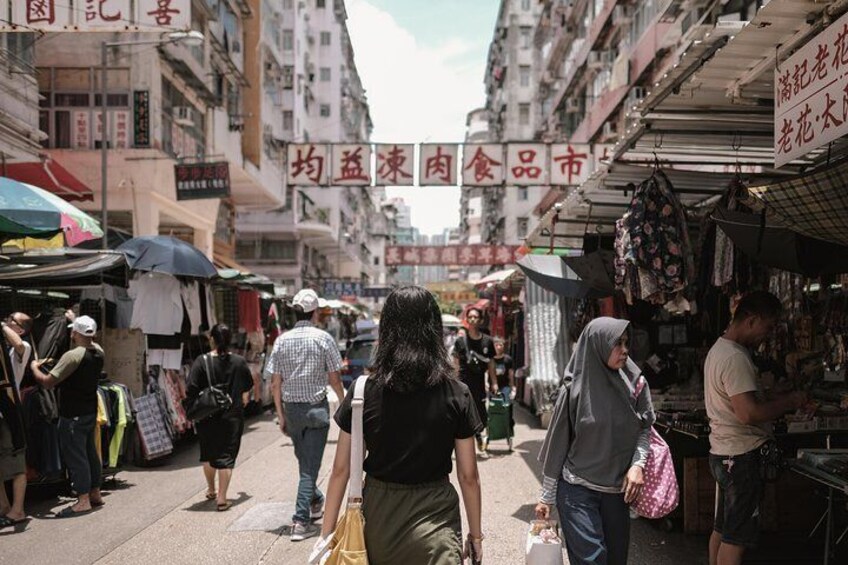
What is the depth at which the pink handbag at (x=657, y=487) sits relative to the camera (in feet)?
12.6

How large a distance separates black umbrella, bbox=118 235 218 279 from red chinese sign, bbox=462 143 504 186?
7454 millimetres

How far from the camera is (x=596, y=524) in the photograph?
12.4ft

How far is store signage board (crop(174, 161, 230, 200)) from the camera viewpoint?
55.5 feet

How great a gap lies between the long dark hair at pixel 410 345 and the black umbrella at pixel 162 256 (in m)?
7.35

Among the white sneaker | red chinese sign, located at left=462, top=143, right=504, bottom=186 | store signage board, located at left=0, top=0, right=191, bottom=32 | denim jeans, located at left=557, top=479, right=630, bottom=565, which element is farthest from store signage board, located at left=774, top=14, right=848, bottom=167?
red chinese sign, located at left=462, top=143, right=504, bottom=186

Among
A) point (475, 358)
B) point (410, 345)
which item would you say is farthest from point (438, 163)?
point (410, 345)

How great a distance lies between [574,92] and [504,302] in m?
17.2

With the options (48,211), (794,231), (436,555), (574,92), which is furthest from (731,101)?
(574,92)

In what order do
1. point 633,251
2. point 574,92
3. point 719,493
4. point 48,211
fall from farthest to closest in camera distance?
point 574,92 → point 48,211 → point 633,251 → point 719,493

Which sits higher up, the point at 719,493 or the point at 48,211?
the point at 48,211

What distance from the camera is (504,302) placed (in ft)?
60.2

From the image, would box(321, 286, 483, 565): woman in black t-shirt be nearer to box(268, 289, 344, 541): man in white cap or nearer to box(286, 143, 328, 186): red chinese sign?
box(268, 289, 344, 541): man in white cap

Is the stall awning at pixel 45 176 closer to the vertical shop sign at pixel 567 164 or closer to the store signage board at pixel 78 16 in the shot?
the store signage board at pixel 78 16

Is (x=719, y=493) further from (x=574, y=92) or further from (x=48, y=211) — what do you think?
(x=574, y=92)
